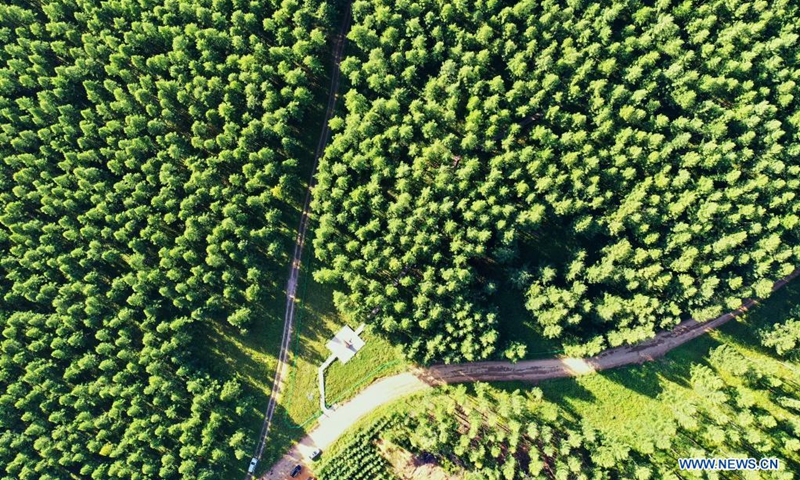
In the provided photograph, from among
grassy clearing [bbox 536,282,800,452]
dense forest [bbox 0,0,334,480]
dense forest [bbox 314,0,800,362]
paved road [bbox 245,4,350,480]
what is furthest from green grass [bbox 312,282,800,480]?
dense forest [bbox 0,0,334,480]

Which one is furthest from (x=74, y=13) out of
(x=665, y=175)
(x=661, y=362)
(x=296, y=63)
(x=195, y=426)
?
(x=661, y=362)

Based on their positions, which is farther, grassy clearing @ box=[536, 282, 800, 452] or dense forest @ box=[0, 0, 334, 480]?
grassy clearing @ box=[536, 282, 800, 452]

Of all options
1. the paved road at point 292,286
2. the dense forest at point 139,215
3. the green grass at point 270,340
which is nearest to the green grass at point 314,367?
the green grass at point 270,340

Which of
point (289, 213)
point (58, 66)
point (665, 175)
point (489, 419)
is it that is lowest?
point (489, 419)

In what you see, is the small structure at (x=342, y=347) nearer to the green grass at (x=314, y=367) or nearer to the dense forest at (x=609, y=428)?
the green grass at (x=314, y=367)

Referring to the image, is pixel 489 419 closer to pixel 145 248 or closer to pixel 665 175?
pixel 665 175

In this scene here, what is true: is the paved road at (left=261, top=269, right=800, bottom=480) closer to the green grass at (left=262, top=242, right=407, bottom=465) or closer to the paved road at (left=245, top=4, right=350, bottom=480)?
the green grass at (left=262, top=242, right=407, bottom=465)
